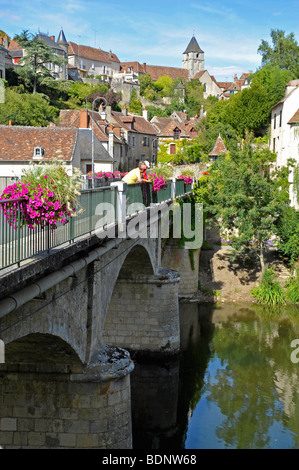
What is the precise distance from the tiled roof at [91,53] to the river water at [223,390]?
9721 cm

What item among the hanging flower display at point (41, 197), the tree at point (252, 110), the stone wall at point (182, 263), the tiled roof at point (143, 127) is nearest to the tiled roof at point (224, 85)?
the tiled roof at point (143, 127)

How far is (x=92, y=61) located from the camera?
117750mm

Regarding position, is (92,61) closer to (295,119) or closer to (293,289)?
(295,119)

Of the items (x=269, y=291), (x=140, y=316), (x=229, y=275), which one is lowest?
(x=269, y=291)

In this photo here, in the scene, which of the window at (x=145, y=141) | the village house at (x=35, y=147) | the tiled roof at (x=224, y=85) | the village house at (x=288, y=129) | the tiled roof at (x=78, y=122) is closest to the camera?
the village house at (x=35, y=147)

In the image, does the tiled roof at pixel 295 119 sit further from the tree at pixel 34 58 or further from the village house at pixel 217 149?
the tree at pixel 34 58

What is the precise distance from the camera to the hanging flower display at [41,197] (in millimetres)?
7234

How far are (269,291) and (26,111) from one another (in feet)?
119

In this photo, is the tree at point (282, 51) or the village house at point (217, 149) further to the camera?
the tree at point (282, 51)

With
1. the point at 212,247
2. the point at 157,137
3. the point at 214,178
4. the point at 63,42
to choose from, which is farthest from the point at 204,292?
the point at 63,42

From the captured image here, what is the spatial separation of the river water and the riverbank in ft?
13.2

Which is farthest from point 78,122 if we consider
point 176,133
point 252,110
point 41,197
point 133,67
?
point 133,67
